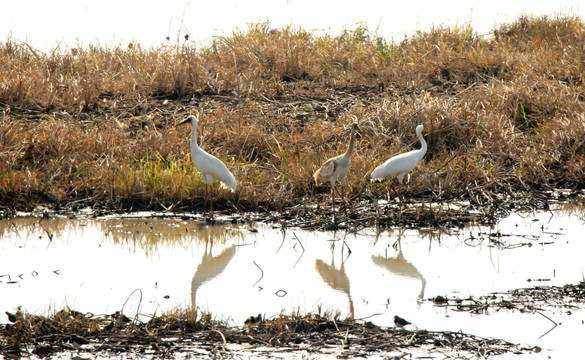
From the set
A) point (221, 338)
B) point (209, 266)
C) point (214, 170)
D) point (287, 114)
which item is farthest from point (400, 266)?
point (287, 114)

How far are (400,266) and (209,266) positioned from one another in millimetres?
1729

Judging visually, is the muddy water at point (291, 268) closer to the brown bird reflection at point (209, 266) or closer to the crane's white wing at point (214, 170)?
the brown bird reflection at point (209, 266)

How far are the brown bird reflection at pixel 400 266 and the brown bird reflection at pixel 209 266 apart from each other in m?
1.38

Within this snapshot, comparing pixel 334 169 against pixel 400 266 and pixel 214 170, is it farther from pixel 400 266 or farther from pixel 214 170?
pixel 400 266

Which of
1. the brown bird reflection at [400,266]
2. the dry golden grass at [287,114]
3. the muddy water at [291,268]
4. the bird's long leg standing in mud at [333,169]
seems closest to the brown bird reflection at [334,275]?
the muddy water at [291,268]

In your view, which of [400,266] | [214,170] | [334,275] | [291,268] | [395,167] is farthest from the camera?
[395,167]

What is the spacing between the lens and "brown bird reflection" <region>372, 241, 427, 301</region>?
645cm

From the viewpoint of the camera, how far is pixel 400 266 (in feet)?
22.3

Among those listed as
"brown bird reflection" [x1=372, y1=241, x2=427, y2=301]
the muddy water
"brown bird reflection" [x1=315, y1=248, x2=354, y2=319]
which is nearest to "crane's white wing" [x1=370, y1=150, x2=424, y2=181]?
the muddy water

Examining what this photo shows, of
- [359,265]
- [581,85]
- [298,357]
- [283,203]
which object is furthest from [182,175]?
[581,85]

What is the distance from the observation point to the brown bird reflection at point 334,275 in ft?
20.2

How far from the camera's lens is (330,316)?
5.18 metres

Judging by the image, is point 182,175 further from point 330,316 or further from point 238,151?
point 330,316

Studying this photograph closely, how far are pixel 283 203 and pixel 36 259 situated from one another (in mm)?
3020
